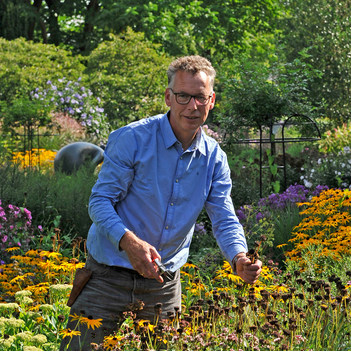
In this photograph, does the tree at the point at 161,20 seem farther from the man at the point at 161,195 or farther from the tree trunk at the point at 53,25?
the man at the point at 161,195

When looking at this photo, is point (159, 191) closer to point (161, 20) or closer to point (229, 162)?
point (229, 162)

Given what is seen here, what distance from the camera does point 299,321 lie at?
262 centimetres

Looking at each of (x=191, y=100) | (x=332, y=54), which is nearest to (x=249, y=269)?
(x=191, y=100)

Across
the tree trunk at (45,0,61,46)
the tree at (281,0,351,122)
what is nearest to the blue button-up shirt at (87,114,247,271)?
the tree at (281,0,351,122)

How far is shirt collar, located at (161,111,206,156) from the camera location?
8.56 feet

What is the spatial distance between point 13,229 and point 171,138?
317 centimetres

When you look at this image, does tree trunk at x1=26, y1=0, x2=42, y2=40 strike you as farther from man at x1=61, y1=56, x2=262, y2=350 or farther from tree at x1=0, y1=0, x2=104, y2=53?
man at x1=61, y1=56, x2=262, y2=350

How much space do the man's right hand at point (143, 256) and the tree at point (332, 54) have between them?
15594 millimetres

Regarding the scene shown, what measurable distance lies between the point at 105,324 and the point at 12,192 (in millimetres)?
4190

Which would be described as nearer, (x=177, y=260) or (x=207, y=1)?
→ (x=177, y=260)

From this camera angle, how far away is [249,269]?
91.1 inches

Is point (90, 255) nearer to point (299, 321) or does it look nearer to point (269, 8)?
point (299, 321)

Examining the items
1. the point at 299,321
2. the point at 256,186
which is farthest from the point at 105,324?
the point at 256,186

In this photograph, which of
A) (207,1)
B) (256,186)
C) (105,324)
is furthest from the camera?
(207,1)
